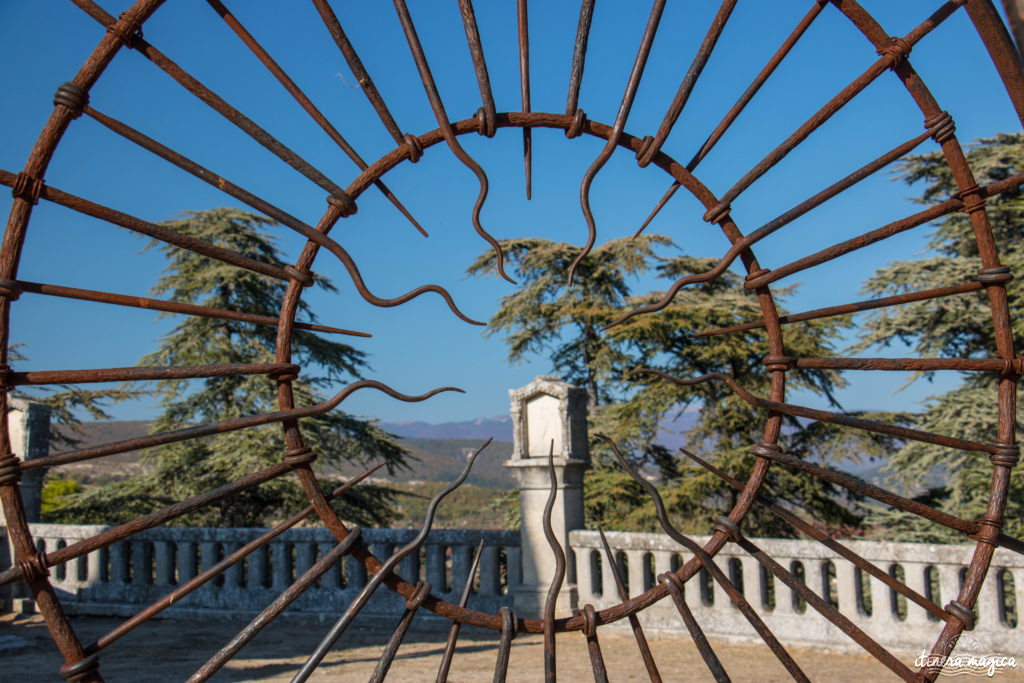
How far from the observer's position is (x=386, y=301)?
2.44m

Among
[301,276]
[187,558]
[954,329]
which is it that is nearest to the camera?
[301,276]

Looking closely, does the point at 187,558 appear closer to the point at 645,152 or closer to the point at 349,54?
the point at 349,54

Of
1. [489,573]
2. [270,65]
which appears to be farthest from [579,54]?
[489,573]

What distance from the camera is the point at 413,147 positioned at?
7.73 ft

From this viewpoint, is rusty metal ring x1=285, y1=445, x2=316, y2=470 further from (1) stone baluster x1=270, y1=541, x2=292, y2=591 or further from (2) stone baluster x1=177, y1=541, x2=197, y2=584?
(2) stone baluster x1=177, y1=541, x2=197, y2=584

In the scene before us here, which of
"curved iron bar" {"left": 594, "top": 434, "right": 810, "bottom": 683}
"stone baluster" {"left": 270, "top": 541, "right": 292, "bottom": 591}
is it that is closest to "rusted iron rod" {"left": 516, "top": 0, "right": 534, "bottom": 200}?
"curved iron bar" {"left": 594, "top": 434, "right": 810, "bottom": 683}

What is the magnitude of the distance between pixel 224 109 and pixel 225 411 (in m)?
10.7

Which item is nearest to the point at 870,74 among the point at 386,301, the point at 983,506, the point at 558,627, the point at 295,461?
the point at 386,301

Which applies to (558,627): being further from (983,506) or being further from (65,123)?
(983,506)

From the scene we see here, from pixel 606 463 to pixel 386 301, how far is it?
419 inches

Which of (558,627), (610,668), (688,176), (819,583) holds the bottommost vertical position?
(610,668)

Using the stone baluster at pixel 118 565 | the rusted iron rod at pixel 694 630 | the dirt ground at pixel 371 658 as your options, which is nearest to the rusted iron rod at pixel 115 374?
the rusted iron rod at pixel 694 630

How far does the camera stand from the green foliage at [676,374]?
1147cm

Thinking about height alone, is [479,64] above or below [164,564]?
above
